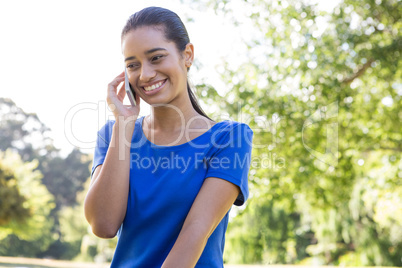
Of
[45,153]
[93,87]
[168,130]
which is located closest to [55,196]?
[45,153]

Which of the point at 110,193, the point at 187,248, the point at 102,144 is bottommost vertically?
the point at 187,248

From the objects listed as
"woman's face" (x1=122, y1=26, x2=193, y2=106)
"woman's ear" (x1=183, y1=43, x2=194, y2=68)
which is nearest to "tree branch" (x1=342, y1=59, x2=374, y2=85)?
"woman's ear" (x1=183, y1=43, x2=194, y2=68)

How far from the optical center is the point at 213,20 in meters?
5.39

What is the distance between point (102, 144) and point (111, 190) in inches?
7.9

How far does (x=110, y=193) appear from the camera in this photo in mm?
1191

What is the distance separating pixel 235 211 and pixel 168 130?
410cm

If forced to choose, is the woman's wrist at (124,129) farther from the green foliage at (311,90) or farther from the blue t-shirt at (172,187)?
the green foliage at (311,90)

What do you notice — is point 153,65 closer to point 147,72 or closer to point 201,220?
point 147,72

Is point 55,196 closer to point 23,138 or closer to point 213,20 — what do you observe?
point 23,138

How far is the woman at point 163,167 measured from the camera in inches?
44.9

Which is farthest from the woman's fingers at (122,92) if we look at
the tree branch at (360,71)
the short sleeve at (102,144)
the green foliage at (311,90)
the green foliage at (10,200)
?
the green foliage at (10,200)

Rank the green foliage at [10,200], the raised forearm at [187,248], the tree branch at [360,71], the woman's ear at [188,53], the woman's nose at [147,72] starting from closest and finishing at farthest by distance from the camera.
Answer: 1. the raised forearm at [187,248]
2. the woman's nose at [147,72]
3. the woman's ear at [188,53]
4. the tree branch at [360,71]
5. the green foliage at [10,200]

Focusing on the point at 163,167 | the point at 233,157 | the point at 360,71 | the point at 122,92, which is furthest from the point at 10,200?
the point at 233,157

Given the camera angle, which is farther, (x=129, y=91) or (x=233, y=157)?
(x=129, y=91)
